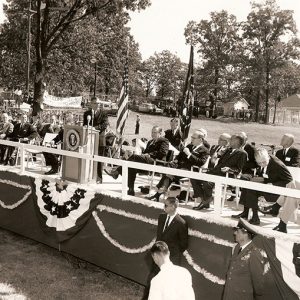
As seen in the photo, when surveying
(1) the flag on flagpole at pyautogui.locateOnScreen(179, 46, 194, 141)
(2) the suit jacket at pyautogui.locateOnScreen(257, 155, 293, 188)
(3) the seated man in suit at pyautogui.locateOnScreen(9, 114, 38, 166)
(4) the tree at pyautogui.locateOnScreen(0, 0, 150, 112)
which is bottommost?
(3) the seated man in suit at pyautogui.locateOnScreen(9, 114, 38, 166)

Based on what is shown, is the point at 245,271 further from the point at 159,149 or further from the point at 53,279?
the point at 159,149

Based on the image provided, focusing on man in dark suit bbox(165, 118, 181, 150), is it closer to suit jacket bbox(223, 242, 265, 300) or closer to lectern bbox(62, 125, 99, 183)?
lectern bbox(62, 125, 99, 183)

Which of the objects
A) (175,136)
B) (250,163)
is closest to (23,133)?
(175,136)

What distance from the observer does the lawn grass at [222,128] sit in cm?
4159

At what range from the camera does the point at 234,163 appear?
25.2 ft

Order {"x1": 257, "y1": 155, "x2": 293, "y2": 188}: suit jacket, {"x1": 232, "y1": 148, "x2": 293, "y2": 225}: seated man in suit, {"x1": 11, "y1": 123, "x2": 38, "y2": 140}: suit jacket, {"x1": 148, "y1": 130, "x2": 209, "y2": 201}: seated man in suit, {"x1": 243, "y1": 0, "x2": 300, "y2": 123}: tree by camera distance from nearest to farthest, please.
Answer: {"x1": 232, "y1": 148, "x2": 293, "y2": 225}: seated man in suit → {"x1": 257, "y1": 155, "x2": 293, "y2": 188}: suit jacket → {"x1": 148, "y1": 130, "x2": 209, "y2": 201}: seated man in suit → {"x1": 11, "y1": 123, "x2": 38, "y2": 140}: suit jacket → {"x1": 243, "y1": 0, "x2": 300, "y2": 123}: tree

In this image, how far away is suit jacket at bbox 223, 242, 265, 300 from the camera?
5266 mm

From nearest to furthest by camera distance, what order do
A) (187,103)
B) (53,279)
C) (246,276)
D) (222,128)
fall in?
(246,276) → (53,279) → (187,103) → (222,128)

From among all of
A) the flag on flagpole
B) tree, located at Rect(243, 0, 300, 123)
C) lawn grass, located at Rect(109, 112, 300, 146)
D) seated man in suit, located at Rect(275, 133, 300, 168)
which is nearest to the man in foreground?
seated man in suit, located at Rect(275, 133, 300, 168)

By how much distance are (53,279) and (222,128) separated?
40727 millimetres

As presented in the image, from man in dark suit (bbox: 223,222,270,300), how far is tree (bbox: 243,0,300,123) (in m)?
48.2

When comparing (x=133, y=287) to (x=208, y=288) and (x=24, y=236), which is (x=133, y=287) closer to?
(x=208, y=288)

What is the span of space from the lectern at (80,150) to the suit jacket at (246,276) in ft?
13.3

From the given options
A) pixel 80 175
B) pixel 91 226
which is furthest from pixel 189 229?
Answer: pixel 80 175
